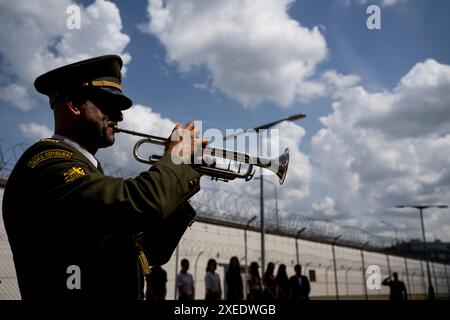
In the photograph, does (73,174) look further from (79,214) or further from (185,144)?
(185,144)

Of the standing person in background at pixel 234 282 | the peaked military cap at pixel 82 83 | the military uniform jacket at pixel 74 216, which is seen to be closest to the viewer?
the military uniform jacket at pixel 74 216

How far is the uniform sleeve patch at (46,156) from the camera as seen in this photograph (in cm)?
182

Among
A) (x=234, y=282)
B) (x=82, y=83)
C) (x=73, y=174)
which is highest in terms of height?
(x=82, y=83)

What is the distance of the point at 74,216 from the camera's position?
1.68 metres

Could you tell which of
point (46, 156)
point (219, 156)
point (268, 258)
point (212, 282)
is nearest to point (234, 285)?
point (212, 282)

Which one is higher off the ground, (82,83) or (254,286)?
(82,83)

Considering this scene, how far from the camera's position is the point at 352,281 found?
3394 cm

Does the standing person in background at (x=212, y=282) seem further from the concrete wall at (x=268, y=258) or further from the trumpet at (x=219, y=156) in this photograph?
the trumpet at (x=219, y=156)

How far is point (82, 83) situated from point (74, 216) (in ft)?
2.71

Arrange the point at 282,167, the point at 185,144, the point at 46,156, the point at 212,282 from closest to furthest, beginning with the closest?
the point at 46,156
the point at 185,144
the point at 282,167
the point at 212,282

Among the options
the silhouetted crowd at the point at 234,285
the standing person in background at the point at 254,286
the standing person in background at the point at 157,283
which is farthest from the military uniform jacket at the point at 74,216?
the standing person in background at the point at 254,286
